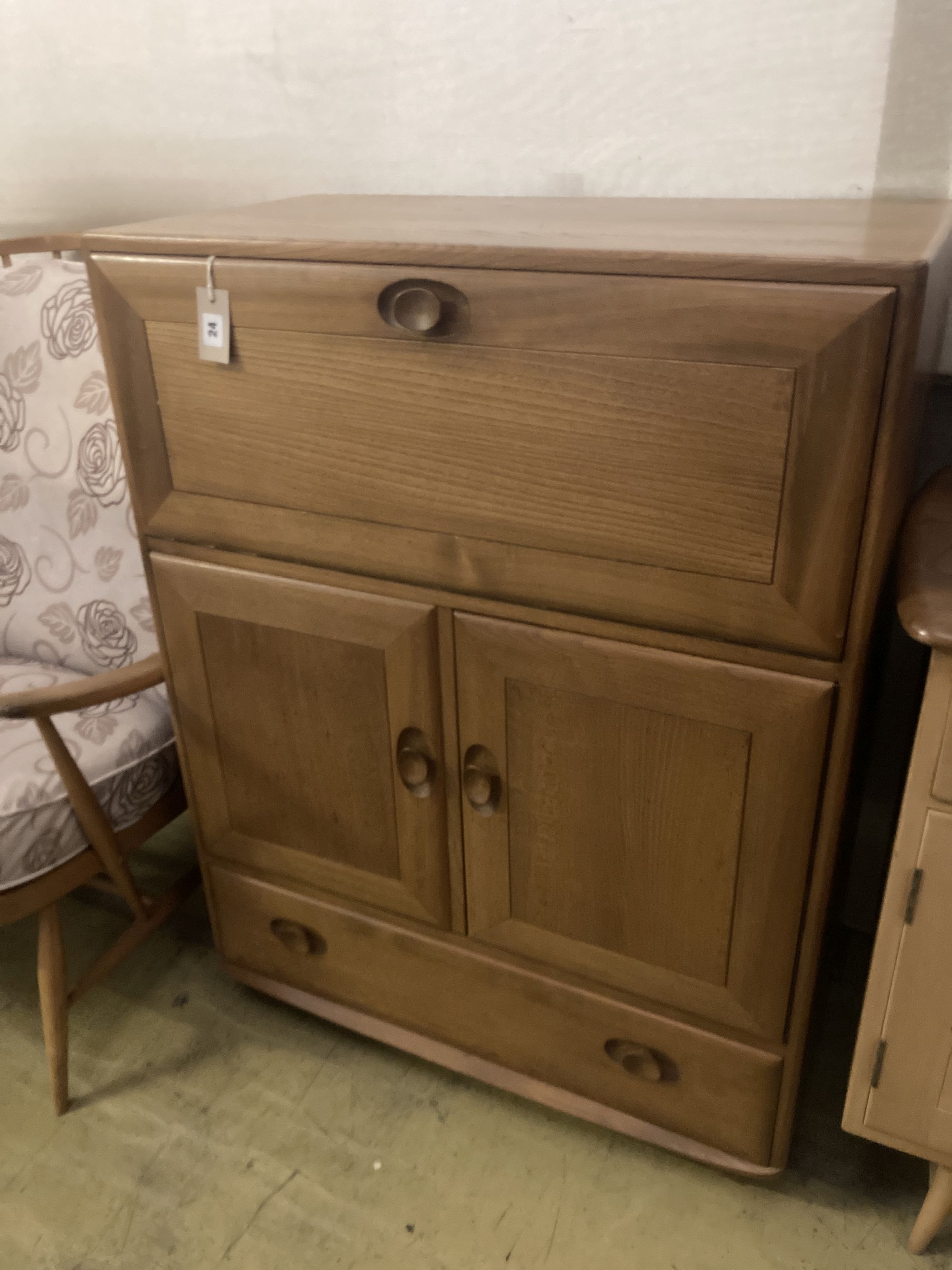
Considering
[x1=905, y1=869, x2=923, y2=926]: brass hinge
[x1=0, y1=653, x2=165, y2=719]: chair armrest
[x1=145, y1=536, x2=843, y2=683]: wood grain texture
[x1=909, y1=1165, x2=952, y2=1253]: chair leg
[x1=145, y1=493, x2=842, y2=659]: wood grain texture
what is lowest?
[x1=909, y1=1165, x2=952, y2=1253]: chair leg

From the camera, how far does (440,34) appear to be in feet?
4.15

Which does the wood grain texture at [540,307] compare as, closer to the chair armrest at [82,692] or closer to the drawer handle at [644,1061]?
the chair armrest at [82,692]

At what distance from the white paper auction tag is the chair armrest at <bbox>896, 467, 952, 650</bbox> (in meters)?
0.68

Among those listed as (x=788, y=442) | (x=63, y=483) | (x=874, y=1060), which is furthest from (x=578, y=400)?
(x=63, y=483)

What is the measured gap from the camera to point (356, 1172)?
1.24m

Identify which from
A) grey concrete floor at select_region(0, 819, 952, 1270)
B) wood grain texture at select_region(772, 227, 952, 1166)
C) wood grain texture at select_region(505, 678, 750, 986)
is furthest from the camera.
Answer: grey concrete floor at select_region(0, 819, 952, 1270)

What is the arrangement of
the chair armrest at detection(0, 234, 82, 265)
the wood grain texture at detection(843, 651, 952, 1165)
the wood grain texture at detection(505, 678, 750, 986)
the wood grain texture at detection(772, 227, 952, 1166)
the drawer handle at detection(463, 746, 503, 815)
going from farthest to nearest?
the chair armrest at detection(0, 234, 82, 265) → the drawer handle at detection(463, 746, 503, 815) → the wood grain texture at detection(505, 678, 750, 986) → the wood grain texture at detection(843, 651, 952, 1165) → the wood grain texture at detection(772, 227, 952, 1166)

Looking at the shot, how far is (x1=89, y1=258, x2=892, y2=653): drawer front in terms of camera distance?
2.48 ft

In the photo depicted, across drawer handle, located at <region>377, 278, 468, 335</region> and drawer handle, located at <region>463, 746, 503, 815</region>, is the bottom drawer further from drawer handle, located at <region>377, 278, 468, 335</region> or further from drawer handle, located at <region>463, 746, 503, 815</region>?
drawer handle, located at <region>377, 278, 468, 335</region>

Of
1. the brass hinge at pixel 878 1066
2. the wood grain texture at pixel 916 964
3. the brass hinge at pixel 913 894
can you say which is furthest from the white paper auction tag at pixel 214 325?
the brass hinge at pixel 878 1066

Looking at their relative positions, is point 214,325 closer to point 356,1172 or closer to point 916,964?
point 916,964

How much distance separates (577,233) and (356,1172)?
114 centimetres

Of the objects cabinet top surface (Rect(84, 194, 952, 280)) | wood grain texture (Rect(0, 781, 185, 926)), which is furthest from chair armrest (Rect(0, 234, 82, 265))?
wood grain texture (Rect(0, 781, 185, 926))

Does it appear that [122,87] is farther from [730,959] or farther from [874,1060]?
[874,1060]
